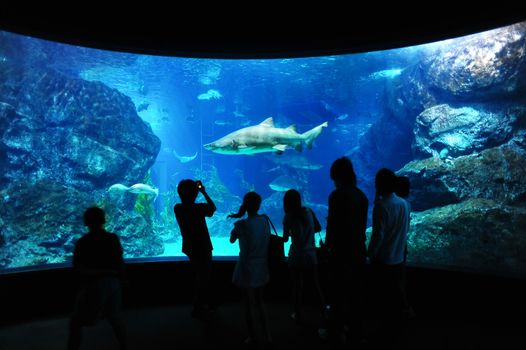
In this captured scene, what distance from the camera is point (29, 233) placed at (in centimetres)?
973

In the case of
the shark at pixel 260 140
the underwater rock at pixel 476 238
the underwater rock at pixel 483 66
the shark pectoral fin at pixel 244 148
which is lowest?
the underwater rock at pixel 476 238

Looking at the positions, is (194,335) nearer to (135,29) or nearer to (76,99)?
(135,29)

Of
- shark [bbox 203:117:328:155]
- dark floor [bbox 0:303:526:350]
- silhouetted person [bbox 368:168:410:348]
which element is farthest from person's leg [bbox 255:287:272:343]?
shark [bbox 203:117:328:155]

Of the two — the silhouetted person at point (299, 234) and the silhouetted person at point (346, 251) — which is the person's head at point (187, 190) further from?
the silhouetted person at point (346, 251)

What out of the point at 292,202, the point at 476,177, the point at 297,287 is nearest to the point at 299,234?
the point at 292,202

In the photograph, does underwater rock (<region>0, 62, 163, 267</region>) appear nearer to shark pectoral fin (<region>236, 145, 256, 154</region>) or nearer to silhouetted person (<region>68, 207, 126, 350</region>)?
shark pectoral fin (<region>236, 145, 256, 154</region>)

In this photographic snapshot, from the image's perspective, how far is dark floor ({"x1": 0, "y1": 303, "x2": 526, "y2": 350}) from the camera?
3322 millimetres

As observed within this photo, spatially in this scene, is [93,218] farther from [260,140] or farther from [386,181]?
[260,140]

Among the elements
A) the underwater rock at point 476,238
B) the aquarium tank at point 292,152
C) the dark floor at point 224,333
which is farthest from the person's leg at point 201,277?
the underwater rock at point 476,238

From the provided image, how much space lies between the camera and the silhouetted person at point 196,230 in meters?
4.00

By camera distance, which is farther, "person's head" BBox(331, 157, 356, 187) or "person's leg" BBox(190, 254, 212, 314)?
"person's leg" BBox(190, 254, 212, 314)

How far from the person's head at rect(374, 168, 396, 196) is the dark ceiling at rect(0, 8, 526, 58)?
2.38 meters

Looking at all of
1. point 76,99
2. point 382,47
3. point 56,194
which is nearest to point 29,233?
point 56,194

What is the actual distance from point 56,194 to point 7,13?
287 inches
